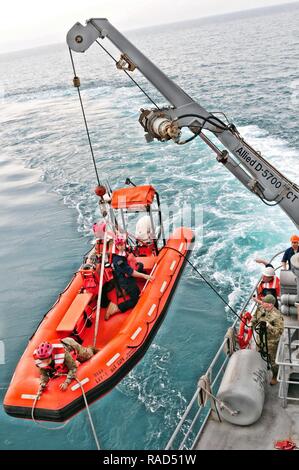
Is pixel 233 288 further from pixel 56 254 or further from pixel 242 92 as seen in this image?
pixel 242 92

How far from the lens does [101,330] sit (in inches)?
305

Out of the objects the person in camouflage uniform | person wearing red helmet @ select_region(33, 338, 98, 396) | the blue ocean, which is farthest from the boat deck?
person wearing red helmet @ select_region(33, 338, 98, 396)

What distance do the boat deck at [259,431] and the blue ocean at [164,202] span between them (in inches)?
59.3

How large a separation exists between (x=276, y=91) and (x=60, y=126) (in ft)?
44.8

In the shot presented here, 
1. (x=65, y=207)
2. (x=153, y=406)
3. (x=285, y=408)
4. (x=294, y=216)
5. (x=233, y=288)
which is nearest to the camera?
(x=285, y=408)

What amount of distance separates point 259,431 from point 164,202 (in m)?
10.5

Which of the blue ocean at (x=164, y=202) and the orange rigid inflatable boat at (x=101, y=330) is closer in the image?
the orange rigid inflatable boat at (x=101, y=330)

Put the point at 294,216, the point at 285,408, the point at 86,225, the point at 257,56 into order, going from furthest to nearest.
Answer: the point at 257,56
the point at 86,225
the point at 294,216
the point at 285,408

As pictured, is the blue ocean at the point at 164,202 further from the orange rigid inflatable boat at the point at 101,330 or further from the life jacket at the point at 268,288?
the life jacket at the point at 268,288

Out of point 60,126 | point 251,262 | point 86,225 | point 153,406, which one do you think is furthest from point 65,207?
point 60,126

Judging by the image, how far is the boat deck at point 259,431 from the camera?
186 inches

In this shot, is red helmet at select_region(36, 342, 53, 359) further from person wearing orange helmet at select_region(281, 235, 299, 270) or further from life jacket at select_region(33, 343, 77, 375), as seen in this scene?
person wearing orange helmet at select_region(281, 235, 299, 270)

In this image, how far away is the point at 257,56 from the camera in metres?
45.6

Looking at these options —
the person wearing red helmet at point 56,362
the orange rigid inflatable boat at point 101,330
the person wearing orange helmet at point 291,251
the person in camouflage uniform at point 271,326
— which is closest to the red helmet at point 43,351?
the person wearing red helmet at point 56,362
